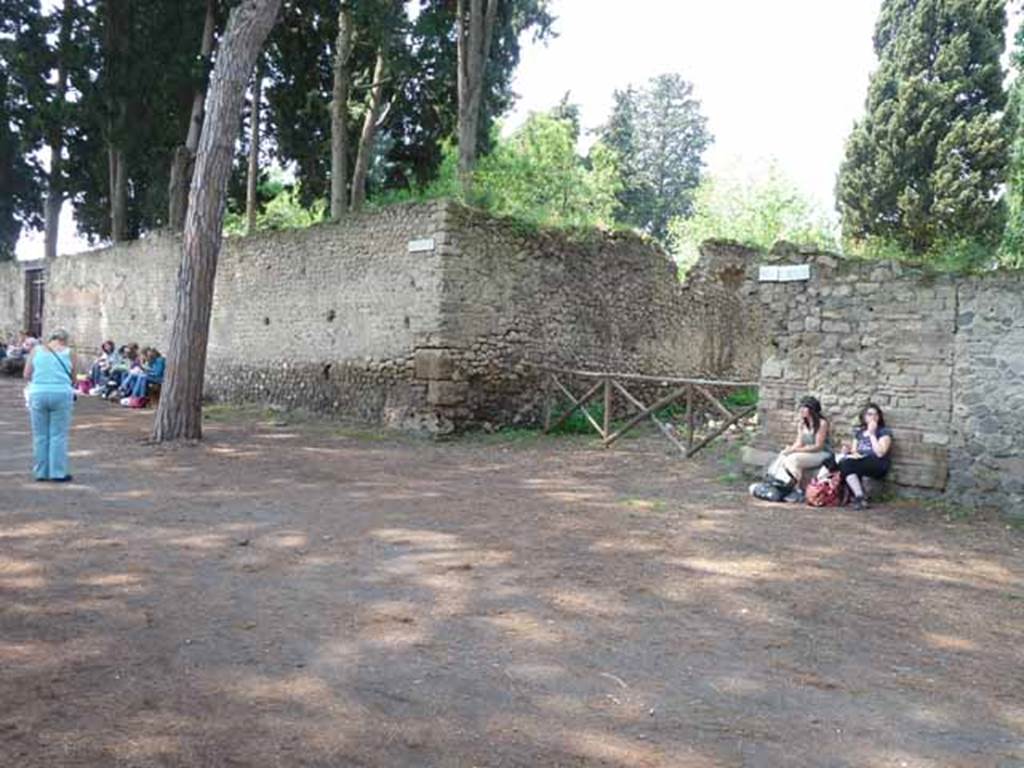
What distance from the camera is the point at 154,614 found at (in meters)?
4.14

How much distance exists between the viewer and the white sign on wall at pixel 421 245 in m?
11.8

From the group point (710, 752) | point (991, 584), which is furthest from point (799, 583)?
point (710, 752)

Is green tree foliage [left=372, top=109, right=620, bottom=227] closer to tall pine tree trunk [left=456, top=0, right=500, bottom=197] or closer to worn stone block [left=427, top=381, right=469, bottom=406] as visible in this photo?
tall pine tree trunk [left=456, top=0, right=500, bottom=197]

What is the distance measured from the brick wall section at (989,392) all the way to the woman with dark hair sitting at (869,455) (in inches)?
22.4

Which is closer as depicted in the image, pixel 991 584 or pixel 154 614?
pixel 154 614

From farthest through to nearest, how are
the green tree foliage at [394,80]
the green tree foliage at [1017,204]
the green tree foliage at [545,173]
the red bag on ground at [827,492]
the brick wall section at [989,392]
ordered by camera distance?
the green tree foliage at [545,173], the green tree foliage at [394,80], the green tree foliage at [1017,204], the red bag on ground at [827,492], the brick wall section at [989,392]

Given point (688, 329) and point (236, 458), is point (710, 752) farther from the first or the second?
point (688, 329)

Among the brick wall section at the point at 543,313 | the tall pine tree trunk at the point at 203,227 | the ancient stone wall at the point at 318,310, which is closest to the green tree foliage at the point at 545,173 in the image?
the ancient stone wall at the point at 318,310

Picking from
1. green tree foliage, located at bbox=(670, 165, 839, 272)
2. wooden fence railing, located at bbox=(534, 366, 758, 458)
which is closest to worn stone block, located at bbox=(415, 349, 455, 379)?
wooden fence railing, located at bbox=(534, 366, 758, 458)

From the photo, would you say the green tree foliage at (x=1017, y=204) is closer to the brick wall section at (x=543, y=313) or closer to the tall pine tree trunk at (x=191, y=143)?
the brick wall section at (x=543, y=313)

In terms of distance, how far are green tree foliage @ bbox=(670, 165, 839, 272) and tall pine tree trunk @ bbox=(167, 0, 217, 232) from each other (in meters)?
21.3

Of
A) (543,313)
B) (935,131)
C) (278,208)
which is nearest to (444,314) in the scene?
(543,313)

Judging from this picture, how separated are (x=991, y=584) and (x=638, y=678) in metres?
3.10

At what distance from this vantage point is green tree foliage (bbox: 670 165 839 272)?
35.5 metres
